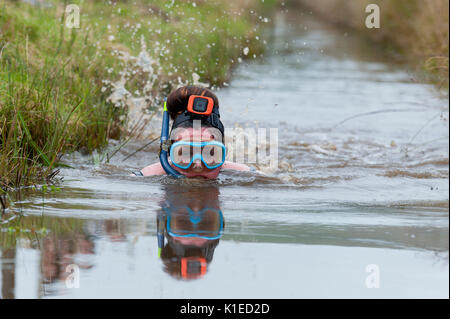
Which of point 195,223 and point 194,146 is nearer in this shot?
point 195,223

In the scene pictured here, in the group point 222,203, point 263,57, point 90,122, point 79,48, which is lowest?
point 222,203

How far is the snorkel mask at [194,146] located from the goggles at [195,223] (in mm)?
807

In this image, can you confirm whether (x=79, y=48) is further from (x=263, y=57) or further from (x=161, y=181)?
(x=263, y=57)

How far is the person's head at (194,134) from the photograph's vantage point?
20.9 feet

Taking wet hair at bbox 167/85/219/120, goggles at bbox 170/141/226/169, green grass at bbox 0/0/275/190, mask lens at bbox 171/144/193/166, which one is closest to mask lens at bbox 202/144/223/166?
goggles at bbox 170/141/226/169

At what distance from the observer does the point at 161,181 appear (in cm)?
664

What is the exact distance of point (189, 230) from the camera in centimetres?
478

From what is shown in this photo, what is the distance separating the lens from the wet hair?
6613 mm

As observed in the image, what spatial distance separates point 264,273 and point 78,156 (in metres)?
Answer: 4.01

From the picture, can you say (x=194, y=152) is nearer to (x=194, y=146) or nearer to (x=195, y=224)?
(x=194, y=146)

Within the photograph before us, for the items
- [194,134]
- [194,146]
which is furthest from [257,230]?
[194,134]

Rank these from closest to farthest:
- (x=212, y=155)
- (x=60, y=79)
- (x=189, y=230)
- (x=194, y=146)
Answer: (x=189, y=230), (x=194, y=146), (x=212, y=155), (x=60, y=79)

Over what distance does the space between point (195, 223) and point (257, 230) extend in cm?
44
